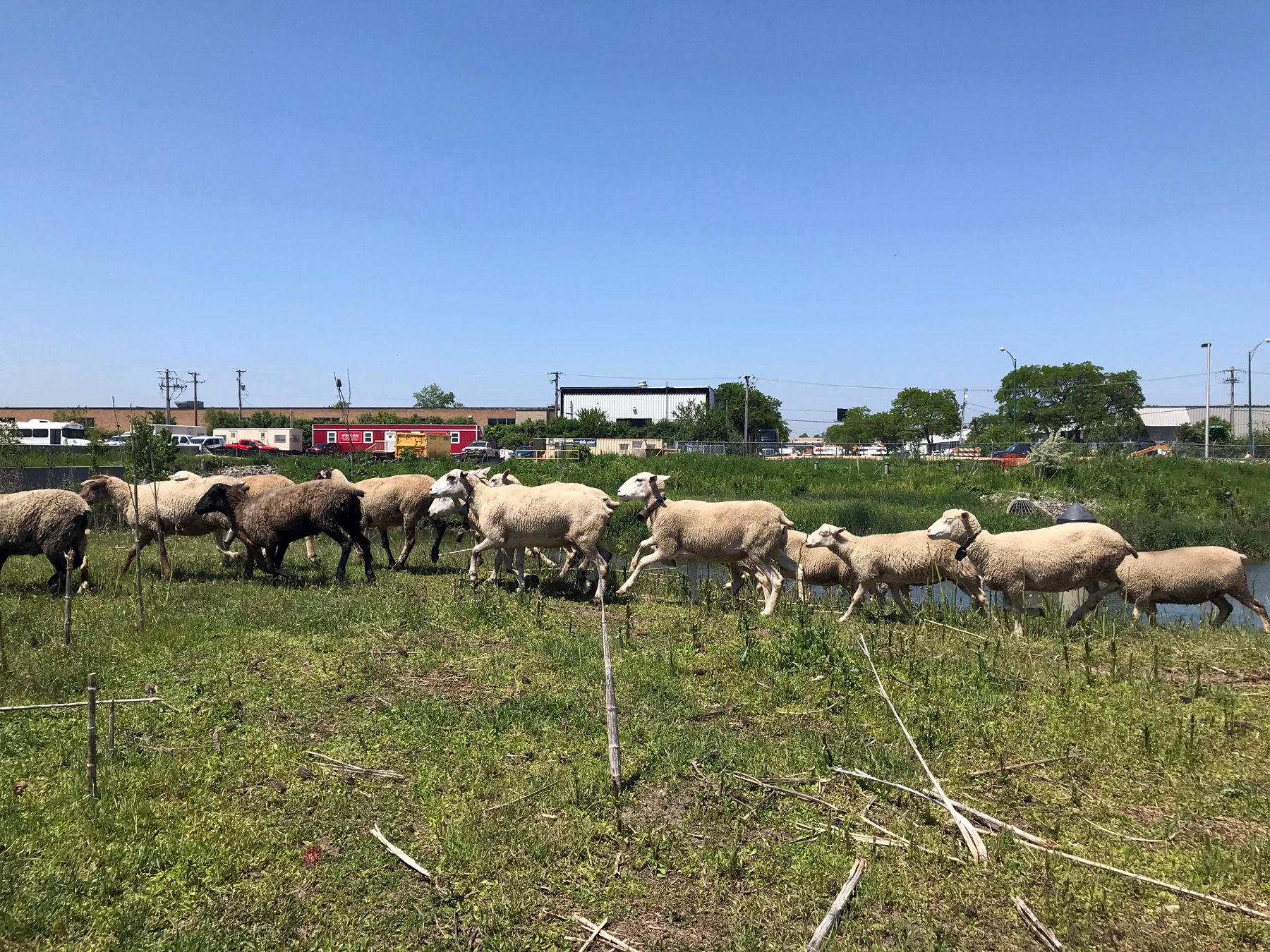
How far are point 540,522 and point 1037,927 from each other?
9952 millimetres

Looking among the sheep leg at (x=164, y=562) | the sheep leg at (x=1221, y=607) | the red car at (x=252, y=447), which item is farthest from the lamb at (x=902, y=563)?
the red car at (x=252, y=447)

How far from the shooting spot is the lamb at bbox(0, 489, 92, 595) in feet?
40.4

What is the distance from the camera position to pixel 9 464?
35.5 meters

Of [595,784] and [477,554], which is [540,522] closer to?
[477,554]

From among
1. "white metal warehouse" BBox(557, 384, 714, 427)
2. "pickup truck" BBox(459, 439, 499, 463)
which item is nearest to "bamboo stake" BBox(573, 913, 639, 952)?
"pickup truck" BBox(459, 439, 499, 463)

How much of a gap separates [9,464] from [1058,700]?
41214 mm

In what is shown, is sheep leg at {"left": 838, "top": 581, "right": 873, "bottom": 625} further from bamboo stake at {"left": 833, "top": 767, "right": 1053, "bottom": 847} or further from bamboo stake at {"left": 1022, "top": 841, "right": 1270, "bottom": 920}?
bamboo stake at {"left": 1022, "top": 841, "right": 1270, "bottom": 920}

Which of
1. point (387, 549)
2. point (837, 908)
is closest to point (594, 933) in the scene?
point (837, 908)

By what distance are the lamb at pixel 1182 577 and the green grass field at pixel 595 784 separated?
11.5 feet

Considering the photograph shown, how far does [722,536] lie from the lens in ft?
44.1

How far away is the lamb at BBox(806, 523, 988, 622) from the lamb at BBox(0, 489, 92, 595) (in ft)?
38.3

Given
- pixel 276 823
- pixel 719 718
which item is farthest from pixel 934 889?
pixel 276 823

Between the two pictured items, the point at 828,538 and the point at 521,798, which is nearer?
the point at 521,798

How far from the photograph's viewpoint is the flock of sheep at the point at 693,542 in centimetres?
1272
